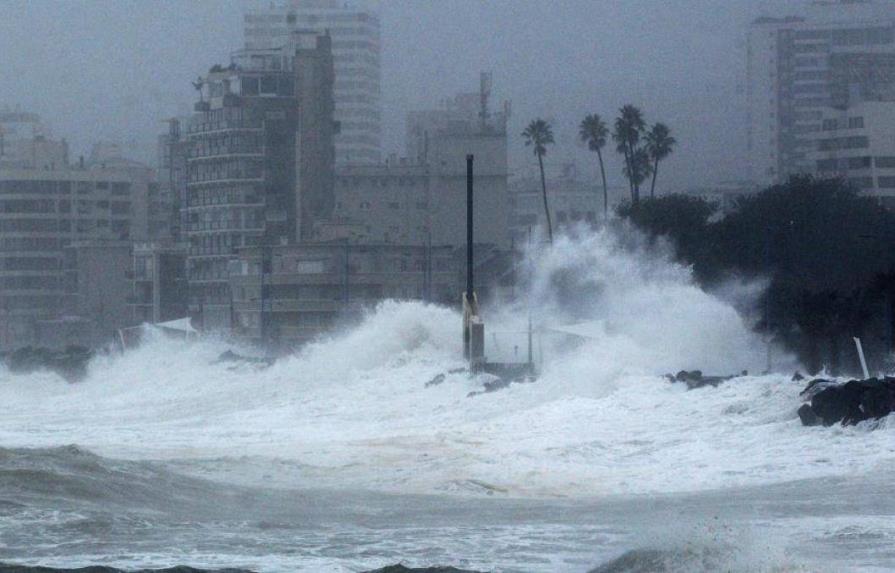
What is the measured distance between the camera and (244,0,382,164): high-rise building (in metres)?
191

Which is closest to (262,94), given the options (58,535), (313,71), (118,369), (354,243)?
(313,71)

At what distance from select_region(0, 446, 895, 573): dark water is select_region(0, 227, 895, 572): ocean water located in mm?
55

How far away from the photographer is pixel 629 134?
96.9m

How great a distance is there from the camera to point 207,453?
33.2m

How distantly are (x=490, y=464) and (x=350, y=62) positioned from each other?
169650 millimetres

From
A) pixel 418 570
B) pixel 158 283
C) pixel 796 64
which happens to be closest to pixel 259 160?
pixel 158 283

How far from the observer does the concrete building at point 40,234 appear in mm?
120688

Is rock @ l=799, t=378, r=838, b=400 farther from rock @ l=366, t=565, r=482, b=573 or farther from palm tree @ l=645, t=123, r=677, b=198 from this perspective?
palm tree @ l=645, t=123, r=677, b=198

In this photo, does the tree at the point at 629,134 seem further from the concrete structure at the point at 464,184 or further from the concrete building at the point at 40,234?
the concrete building at the point at 40,234

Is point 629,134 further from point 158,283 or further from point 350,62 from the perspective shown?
point 350,62

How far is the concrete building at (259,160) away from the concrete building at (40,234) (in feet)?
48.0

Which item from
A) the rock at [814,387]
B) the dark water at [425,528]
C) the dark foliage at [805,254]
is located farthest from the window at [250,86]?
the dark water at [425,528]

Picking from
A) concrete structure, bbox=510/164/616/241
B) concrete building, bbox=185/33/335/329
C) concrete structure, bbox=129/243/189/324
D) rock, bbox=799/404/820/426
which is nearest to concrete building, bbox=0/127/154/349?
concrete structure, bbox=129/243/189/324

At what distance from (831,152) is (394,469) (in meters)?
82.8
